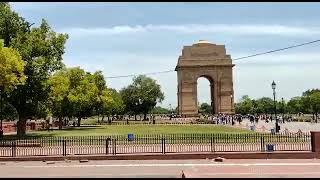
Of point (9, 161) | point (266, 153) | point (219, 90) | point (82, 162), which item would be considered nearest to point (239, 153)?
point (266, 153)

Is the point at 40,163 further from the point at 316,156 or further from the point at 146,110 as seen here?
the point at 146,110

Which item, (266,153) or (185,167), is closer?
(185,167)

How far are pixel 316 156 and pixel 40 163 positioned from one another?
1264 centimetres

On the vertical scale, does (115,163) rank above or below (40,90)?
below

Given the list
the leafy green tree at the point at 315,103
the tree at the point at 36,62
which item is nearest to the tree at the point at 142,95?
the leafy green tree at the point at 315,103

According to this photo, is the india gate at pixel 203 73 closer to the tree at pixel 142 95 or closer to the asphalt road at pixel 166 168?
the tree at pixel 142 95

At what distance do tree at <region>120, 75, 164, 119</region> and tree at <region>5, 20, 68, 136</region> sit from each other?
83.5m

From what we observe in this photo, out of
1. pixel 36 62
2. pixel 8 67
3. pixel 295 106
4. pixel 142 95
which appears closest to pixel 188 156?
pixel 8 67

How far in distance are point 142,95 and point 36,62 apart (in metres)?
86.2

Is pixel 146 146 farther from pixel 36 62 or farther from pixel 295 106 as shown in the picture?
pixel 295 106

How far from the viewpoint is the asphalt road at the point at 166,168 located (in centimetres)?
1747

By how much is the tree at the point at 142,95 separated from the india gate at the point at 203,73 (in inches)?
693

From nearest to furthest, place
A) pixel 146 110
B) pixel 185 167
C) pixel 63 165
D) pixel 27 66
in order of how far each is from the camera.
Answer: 1. pixel 185 167
2. pixel 63 165
3. pixel 27 66
4. pixel 146 110

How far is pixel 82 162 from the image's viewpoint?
22.9 m
